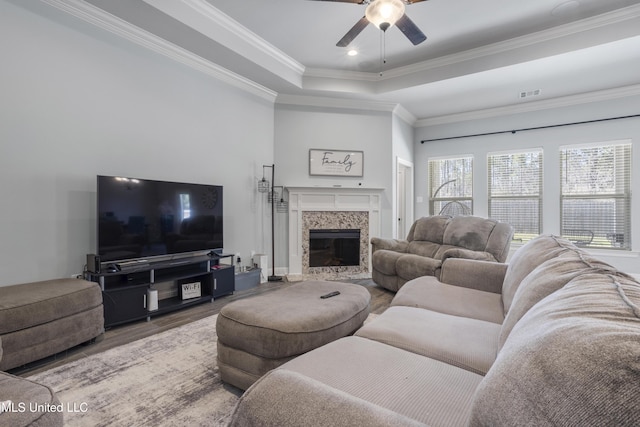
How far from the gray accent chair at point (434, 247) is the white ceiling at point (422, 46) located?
6.82 ft

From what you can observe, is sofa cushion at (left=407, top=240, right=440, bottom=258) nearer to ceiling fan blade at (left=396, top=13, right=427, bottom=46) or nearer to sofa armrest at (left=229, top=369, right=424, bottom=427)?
ceiling fan blade at (left=396, top=13, right=427, bottom=46)

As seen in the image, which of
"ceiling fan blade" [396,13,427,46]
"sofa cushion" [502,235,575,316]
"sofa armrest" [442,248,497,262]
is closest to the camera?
"sofa cushion" [502,235,575,316]

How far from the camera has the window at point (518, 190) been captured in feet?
17.4

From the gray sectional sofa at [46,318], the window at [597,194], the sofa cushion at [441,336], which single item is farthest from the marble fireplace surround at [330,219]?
the sofa cushion at [441,336]

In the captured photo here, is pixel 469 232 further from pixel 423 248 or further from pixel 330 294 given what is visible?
pixel 330 294

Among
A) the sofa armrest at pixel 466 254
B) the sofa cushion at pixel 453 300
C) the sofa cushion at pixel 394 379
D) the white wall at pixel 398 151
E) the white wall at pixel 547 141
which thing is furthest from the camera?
the white wall at pixel 398 151

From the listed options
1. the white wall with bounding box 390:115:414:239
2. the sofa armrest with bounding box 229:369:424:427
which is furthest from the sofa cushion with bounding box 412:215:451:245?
the sofa armrest with bounding box 229:369:424:427

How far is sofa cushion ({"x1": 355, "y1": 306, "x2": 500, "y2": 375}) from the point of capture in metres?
1.28

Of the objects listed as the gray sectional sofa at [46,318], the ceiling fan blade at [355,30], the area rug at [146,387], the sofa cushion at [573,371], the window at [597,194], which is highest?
the ceiling fan blade at [355,30]

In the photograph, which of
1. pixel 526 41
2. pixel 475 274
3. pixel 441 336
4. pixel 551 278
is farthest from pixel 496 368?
pixel 526 41

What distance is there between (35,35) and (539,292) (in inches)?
155

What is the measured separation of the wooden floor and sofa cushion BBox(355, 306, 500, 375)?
1.59 m

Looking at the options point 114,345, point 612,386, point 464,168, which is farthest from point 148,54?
point 464,168

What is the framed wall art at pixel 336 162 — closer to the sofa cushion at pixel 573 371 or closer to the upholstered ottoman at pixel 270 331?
the upholstered ottoman at pixel 270 331
